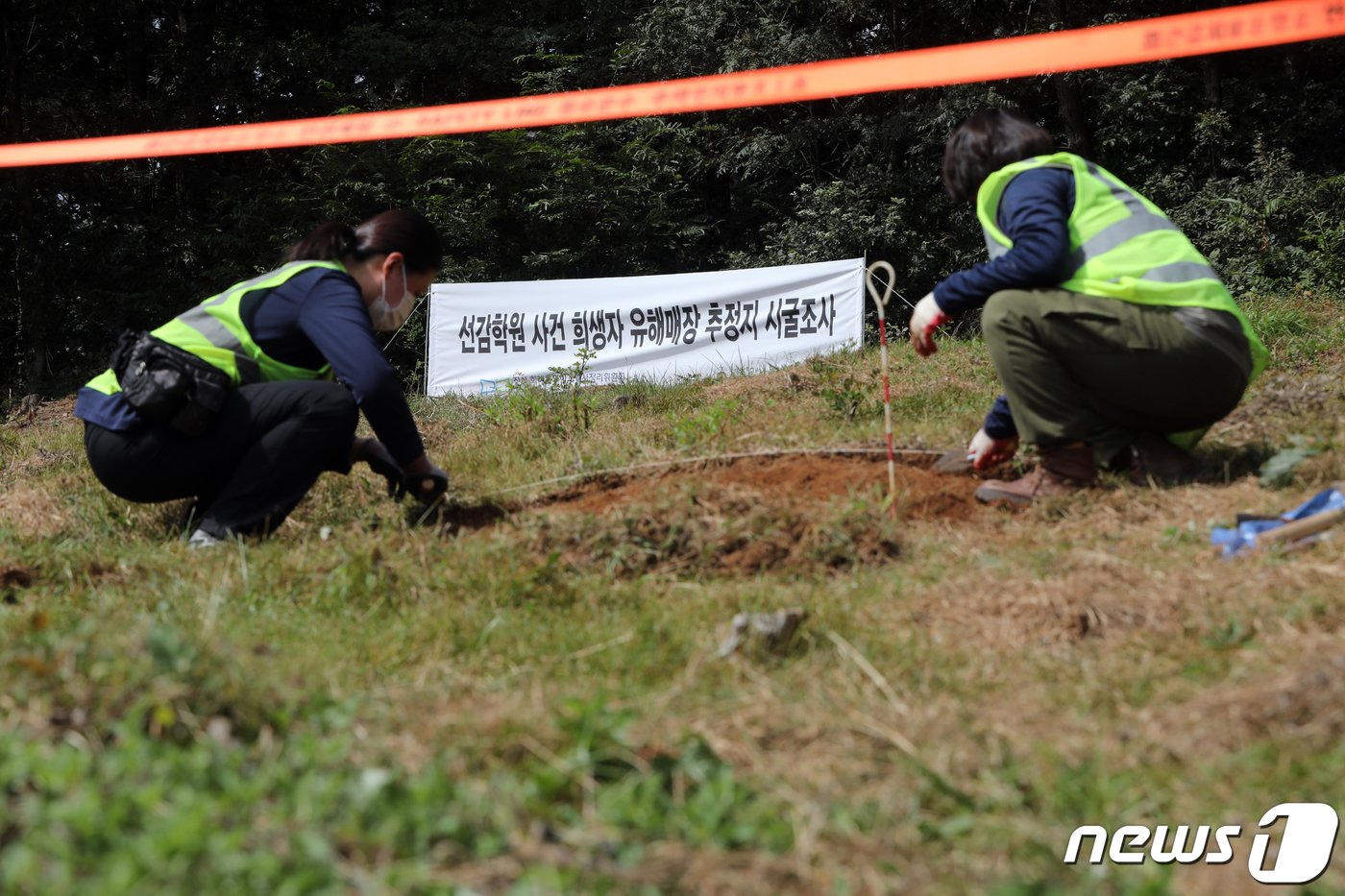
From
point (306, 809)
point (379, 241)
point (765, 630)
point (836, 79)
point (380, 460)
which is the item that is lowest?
point (380, 460)

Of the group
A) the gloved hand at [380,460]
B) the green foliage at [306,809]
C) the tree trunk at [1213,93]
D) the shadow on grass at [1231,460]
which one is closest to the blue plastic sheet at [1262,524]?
the shadow on grass at [1231,460]

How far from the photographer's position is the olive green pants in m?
3.66

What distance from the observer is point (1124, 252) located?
12.2ft

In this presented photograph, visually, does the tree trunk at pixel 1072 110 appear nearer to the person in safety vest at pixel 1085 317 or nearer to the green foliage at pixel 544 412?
the green foliage at pixel 544 412

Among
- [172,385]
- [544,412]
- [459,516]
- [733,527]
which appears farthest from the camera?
[544,412]

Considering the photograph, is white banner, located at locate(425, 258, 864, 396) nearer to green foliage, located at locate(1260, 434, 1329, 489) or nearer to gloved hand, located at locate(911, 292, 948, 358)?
gloved hand, located at locate(911, 292, 948, 358)

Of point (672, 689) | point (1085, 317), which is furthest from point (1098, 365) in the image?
point (672, 689)

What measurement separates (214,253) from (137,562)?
13.8 meters

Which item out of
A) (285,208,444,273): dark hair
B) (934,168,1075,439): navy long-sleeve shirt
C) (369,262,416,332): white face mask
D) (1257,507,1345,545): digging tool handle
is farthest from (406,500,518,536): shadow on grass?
(1257,507,1345,545): digging tool handle

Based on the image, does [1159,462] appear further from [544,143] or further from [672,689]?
[544,143]

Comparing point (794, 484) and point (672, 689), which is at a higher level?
point (672, 689)

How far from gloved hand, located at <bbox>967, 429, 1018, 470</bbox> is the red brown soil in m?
0.10

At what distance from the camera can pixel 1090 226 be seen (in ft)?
12.3

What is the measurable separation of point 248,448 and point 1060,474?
2.70 metres
